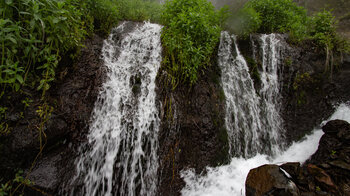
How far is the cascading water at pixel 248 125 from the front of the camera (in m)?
3.20


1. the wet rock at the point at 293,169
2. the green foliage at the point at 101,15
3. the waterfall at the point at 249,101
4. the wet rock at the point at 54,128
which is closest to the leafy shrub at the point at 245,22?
the waterfall at the point at 249,101

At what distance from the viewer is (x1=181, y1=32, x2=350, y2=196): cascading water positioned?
3.20 metres

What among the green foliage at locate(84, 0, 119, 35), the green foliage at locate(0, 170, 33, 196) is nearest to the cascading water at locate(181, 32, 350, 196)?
the green foliage at locate(0, 170, 33, 196)

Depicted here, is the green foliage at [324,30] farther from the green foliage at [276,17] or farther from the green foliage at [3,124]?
the green foliage at [3,124]

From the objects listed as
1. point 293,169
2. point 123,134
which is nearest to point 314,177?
point 293,169

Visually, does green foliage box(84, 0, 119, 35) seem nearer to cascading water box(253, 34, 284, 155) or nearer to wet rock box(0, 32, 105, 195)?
wet rock box(0, 32, 105, 195)

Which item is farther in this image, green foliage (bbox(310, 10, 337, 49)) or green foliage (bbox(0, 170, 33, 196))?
green foliage (bbox(310, 10, 337, 49))

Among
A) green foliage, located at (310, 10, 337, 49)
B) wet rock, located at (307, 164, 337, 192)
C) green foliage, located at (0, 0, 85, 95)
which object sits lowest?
wet rock, located at (307, 164, 337, 192)

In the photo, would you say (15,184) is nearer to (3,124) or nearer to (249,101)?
(3,124)

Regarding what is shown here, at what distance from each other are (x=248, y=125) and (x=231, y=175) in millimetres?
1414

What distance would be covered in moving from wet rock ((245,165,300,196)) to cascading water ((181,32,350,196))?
1.83 ft

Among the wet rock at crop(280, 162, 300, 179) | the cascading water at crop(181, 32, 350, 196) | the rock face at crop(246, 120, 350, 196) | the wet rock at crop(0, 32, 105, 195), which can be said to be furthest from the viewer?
the cascading water at crop(181, 32, 350, 196)

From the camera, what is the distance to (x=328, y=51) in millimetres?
4781

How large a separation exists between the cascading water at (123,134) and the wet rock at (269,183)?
169 centimetres
